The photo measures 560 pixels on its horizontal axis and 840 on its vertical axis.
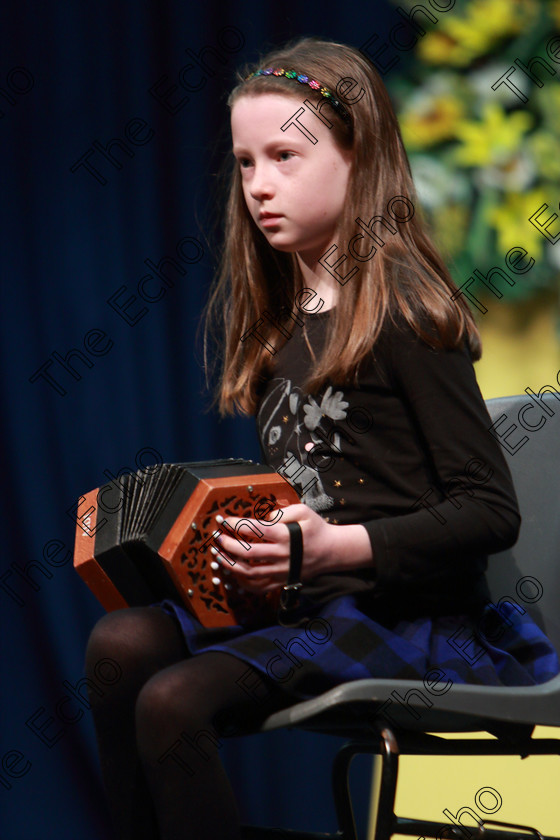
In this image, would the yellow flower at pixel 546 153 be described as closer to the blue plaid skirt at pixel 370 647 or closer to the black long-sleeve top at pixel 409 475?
the black long-sleeve top at pixel 409 475

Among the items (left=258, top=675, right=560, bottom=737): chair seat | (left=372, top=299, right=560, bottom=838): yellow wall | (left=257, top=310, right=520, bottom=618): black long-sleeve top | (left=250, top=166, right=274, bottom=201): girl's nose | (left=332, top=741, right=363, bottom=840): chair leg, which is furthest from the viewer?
(left=372, top=299, right=560, bottom=838): yellow wall

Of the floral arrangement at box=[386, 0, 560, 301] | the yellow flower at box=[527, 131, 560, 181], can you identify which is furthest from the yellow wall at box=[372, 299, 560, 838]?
the yellow flower at box=[527, 131, 560, 181]

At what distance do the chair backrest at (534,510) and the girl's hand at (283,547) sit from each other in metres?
0.29

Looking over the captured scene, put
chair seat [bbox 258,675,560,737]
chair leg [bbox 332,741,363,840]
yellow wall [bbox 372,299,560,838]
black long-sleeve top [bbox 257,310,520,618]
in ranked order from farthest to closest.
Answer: yellow wall [bbox 372,299,560,838]
chair leg [bbox 332,741,363,840]
black long-sleeve top [bbox 257,310,520,618]
chair seat [bbox 258,675,560,737]

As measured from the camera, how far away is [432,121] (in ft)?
6.12

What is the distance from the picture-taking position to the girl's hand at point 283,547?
968 millimetres

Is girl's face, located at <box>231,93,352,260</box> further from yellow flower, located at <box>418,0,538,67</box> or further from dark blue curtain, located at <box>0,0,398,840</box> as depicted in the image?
yellow flower, located at <box>418,0,538,67</box>

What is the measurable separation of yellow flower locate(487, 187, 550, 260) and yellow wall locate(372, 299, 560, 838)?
0.37 feet

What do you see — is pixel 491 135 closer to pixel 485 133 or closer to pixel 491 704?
pixel 485 133

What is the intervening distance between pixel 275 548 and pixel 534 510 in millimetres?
422

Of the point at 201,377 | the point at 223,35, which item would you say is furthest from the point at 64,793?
the point at 223,35

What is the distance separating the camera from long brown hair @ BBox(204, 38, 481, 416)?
109 cm

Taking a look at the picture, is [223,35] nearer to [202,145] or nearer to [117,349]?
[202,145]

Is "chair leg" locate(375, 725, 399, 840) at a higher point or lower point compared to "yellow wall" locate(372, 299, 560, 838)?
higher
